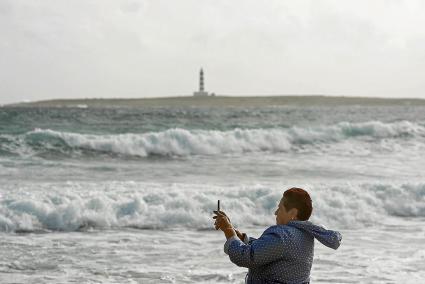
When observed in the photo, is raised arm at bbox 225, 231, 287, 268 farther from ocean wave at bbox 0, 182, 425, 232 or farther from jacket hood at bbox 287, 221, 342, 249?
ocean wave at bbox 0, 182, 425, 232

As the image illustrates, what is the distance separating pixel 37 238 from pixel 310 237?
686 cm

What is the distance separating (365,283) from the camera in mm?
7652

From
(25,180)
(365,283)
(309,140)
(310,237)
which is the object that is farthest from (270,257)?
(309,140)

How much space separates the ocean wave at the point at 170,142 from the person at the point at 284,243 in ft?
60.4

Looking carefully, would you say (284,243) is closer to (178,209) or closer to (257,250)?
(257,250)

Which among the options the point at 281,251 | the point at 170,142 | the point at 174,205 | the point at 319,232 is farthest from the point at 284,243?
the point at 170,142

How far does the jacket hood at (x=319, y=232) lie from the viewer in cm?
369

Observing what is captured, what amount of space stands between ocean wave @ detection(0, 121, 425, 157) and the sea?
17 cm

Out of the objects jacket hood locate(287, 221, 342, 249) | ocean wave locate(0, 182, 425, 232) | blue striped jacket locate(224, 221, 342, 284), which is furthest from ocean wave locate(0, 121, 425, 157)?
jacket hood locate(287, 221, 342, 249)

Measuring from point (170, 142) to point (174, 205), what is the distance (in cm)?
1361

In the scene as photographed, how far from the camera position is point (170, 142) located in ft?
84.2

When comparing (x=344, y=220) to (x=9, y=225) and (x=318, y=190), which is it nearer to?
(x=318, y=190)

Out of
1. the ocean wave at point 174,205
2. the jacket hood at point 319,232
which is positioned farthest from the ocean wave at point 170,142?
the jacket hood at point 319,232

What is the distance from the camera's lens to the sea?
323 inches
